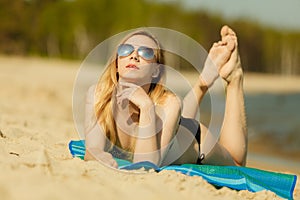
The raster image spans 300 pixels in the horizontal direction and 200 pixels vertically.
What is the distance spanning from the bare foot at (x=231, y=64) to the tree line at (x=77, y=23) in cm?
3746


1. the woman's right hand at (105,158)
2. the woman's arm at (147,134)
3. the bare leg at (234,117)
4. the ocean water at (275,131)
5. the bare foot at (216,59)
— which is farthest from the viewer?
the ocean water at (275,131)

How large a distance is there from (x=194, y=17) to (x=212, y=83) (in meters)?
44.3

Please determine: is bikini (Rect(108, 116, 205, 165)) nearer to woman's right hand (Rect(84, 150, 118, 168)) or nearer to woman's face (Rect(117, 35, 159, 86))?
woman's right hand (Rect(84, 150, 118, 168))

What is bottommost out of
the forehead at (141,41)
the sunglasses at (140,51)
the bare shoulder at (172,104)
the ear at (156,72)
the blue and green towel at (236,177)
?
the blue and green towel at (236,177)

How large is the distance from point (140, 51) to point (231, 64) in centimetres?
86

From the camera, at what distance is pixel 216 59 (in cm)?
375

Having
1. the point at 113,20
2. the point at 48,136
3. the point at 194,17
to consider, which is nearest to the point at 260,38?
the point at 194,17

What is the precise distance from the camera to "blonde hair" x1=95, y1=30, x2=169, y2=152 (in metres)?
3.08

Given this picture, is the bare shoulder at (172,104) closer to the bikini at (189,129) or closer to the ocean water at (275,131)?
the bikini at (189,129)

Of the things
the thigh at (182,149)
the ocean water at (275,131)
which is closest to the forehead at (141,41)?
the thigh at (182,149)

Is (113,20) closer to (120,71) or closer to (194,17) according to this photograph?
(194,17)

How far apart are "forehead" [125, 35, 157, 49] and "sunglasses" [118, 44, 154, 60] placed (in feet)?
0.09

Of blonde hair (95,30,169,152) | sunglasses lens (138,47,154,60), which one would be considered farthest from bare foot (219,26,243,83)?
sunglasses lens (138,47,154,60)

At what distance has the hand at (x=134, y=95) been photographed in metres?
2.94
